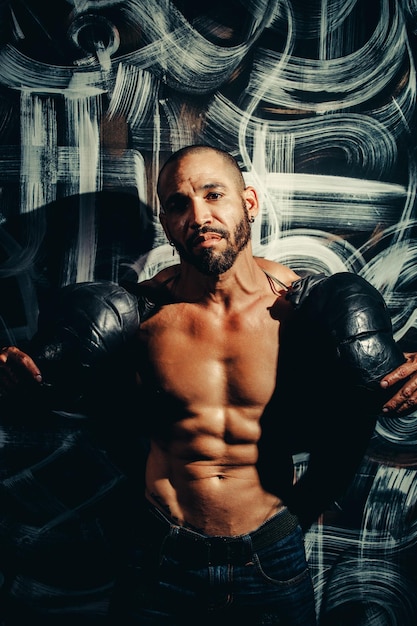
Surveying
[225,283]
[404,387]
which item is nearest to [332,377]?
[404,387]

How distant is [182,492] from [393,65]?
213 centimetres

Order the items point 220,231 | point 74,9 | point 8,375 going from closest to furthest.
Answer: point 8,375 → point 220,231 → point 74,9

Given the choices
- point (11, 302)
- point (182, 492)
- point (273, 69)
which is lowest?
point (182, 492)

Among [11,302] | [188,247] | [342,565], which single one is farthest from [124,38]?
[342,565]

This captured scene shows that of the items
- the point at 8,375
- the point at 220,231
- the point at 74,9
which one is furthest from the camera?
the point at 74,9

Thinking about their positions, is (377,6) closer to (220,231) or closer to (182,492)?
(220,231)

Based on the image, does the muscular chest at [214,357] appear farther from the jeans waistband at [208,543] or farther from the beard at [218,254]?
the jeans waistband at [208,543]

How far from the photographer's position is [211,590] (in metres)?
1.73

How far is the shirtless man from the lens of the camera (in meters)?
1.75

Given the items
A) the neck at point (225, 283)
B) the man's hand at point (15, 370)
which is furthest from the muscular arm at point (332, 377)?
the man's hand at point (15, 370)

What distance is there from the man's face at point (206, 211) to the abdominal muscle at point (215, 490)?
0.69 m

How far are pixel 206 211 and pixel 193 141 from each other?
62 cm

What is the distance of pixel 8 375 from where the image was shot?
5.29 feet

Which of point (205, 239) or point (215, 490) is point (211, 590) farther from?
point (205, 239)
